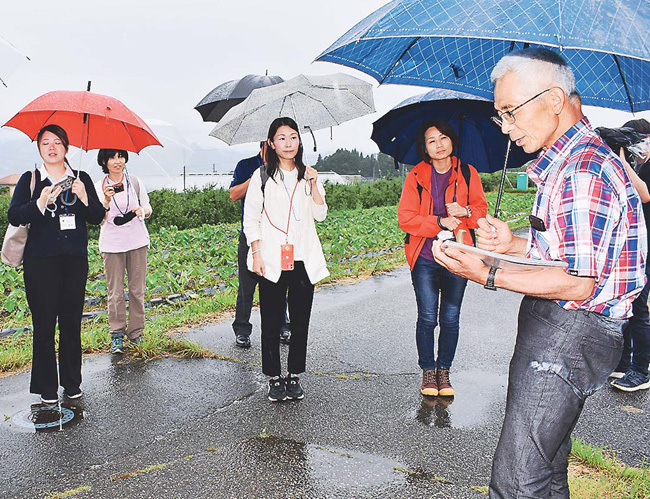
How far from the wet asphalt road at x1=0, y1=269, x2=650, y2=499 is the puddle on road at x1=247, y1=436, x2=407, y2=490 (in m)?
0.01

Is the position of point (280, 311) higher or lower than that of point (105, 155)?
lower

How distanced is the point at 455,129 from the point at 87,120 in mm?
3013

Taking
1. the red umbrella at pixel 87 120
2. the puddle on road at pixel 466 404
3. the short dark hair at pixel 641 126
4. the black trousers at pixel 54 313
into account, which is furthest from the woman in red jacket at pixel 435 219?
the black trousers at pixel 54 313

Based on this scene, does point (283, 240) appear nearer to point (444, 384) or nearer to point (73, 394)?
point (444, 384)

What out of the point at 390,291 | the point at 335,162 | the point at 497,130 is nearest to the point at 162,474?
the point at 497,130

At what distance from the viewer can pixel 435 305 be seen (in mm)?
4445

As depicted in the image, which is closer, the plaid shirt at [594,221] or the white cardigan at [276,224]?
the plaid shirt at [594,221]

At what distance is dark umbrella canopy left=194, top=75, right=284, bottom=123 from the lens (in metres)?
6.44

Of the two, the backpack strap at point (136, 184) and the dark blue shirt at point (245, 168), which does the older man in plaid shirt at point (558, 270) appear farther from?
the backpack strap at point (136, 184)

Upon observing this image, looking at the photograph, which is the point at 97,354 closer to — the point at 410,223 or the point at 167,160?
the point at 167,160

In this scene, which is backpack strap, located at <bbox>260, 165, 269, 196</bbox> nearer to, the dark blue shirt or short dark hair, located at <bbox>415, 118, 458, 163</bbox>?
short dark hair, located at <bbox>415, 118, 458, 163</bbox>

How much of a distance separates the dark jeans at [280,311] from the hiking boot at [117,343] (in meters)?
1.75

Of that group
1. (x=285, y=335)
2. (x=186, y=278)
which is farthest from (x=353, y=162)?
(x=285, y=335)

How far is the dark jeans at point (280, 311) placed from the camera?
432 centimetres
